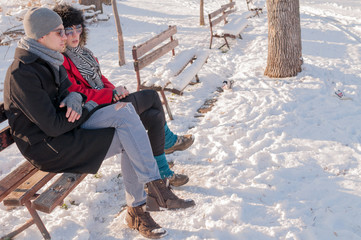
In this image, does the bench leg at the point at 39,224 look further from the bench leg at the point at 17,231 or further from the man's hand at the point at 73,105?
the man's hand at the point at 73,105

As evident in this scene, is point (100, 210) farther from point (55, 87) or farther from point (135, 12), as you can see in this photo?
point (135, 12)

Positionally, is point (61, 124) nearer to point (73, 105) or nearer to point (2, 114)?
point (73, 105)

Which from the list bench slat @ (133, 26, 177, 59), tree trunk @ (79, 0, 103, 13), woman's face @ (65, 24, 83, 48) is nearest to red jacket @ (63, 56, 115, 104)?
woman's face @ (65, 24, 83, 48)

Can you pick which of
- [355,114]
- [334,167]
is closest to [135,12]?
[355,114]

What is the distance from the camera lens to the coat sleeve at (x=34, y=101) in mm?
2316

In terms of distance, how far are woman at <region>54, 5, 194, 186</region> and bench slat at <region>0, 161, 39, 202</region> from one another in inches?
30.7

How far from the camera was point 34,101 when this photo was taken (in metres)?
2.32

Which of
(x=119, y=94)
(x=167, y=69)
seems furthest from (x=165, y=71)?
(x=119, y=94)

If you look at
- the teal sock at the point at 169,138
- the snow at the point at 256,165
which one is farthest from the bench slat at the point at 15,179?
the teal sock at the point at 169,138

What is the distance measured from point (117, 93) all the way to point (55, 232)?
4.42 feet

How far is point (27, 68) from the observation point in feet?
7.73

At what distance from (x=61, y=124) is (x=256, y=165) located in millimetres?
2048

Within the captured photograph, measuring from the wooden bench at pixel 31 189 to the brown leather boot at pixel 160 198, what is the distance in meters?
0.62

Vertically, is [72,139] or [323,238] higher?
[72,139]
